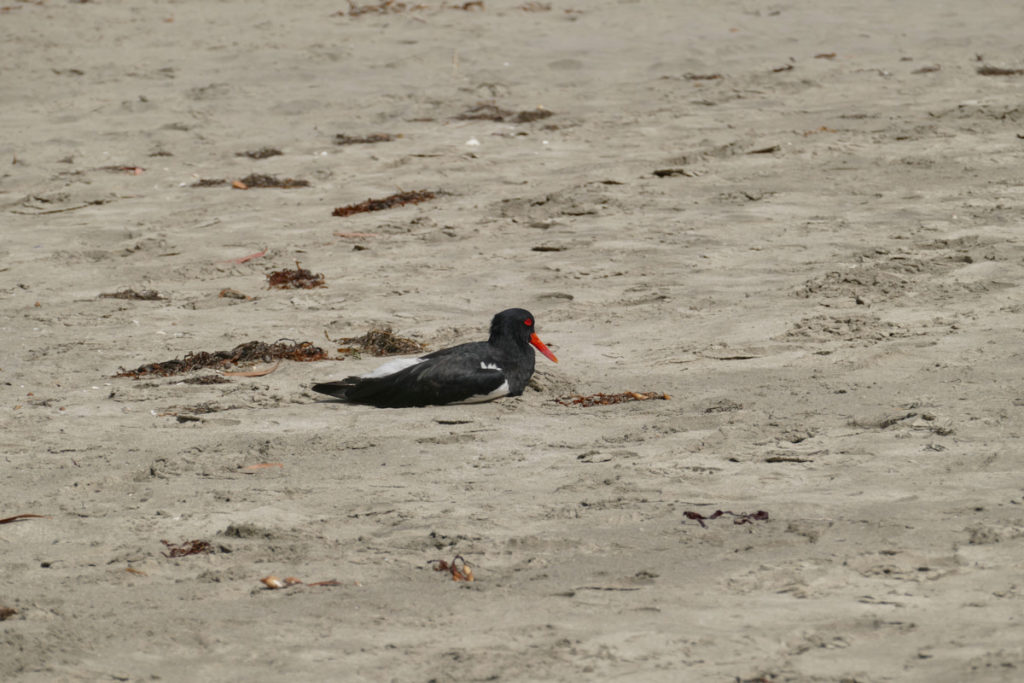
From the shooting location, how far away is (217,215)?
29.1 ft

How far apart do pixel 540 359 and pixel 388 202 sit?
2.95m

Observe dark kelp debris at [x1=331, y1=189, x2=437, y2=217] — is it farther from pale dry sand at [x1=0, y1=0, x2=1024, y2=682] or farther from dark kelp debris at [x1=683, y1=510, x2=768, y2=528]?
dark kelp debris at [x1=683, y1=510, x2=768, y2=528]

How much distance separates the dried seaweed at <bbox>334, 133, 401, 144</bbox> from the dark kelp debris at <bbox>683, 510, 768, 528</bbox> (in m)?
7.18

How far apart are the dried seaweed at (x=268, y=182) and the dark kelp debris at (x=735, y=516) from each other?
245 inches

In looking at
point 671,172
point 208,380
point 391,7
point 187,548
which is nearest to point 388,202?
point 671,172

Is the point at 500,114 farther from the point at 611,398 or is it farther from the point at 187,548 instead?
the point at 187,548

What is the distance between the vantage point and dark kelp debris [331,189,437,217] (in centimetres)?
877

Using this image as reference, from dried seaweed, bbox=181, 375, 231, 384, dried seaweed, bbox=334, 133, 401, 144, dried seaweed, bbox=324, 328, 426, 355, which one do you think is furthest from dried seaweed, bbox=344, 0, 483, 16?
dried seaweed, bbox=181, 375, 231, 384

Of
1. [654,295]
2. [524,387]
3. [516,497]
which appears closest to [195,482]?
[516,497]

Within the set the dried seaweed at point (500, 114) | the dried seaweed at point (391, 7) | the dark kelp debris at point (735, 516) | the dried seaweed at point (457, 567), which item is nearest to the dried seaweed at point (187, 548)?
the dried seaweed at point (457, 567)

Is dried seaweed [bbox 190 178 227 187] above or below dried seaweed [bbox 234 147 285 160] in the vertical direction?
below

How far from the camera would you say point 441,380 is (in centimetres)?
553

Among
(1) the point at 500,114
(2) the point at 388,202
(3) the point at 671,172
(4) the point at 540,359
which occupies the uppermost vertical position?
(1) the point at 500,114

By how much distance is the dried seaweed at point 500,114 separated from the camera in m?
11.1
